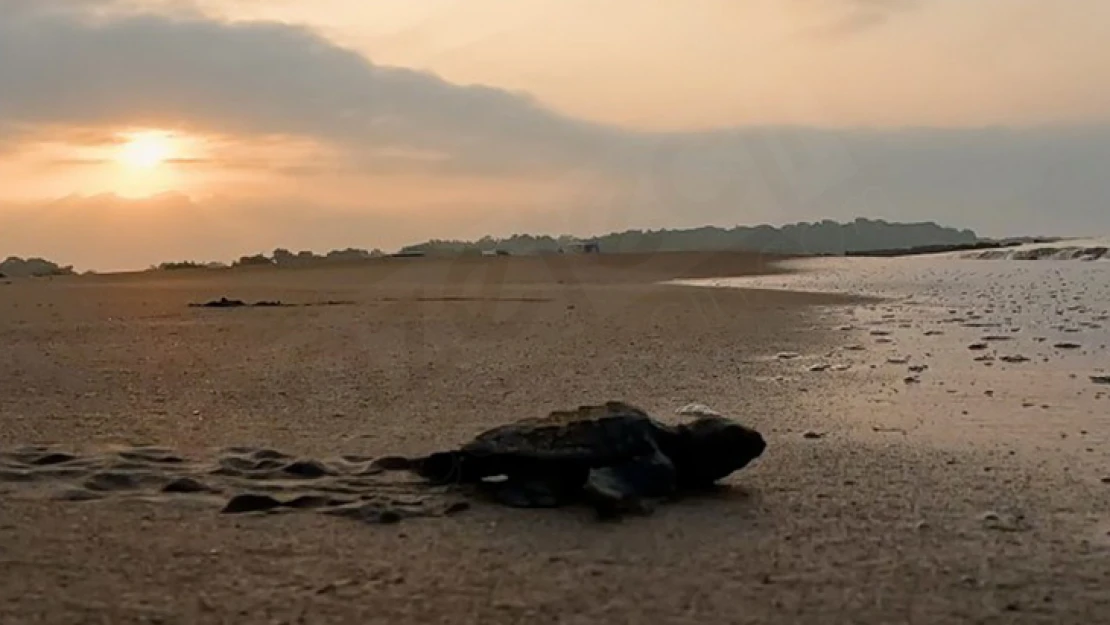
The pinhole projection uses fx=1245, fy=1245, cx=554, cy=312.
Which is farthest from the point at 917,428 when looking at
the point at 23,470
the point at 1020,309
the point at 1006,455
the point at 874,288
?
the point at 874,288

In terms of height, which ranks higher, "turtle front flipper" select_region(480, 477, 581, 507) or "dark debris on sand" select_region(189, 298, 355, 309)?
"dark debris on sand" select_region(189, 298, 355, 309)

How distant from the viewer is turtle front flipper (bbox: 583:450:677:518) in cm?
593

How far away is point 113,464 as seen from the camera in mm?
6840

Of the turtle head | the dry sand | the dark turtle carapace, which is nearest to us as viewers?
the dry sand

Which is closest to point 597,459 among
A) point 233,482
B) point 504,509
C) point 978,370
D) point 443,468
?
point 504,509

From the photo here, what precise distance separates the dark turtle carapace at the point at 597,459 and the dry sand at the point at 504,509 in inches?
6.6

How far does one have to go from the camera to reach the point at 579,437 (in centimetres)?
642

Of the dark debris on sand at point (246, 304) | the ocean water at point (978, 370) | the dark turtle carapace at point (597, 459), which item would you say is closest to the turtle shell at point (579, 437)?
the dark turtle carapace at point (597, 459)

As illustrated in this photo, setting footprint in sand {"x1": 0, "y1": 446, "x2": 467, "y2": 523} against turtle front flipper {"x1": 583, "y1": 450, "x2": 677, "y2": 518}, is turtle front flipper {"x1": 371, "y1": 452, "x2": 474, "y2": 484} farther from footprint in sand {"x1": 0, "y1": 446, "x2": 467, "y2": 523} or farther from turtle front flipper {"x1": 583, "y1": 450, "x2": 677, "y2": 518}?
turtle front flipper {"x1": 583, "y1": 450, "x2": 677, "y2": 518}

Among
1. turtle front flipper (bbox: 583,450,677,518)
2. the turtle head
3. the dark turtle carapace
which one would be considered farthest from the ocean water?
turtle front flipper (bbox: 583,450,677,518)

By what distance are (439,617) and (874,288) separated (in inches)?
1018

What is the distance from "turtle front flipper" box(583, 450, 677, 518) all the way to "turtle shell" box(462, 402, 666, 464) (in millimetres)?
79

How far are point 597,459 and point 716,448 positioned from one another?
74 cm

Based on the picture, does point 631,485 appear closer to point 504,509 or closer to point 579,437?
point 579,437
